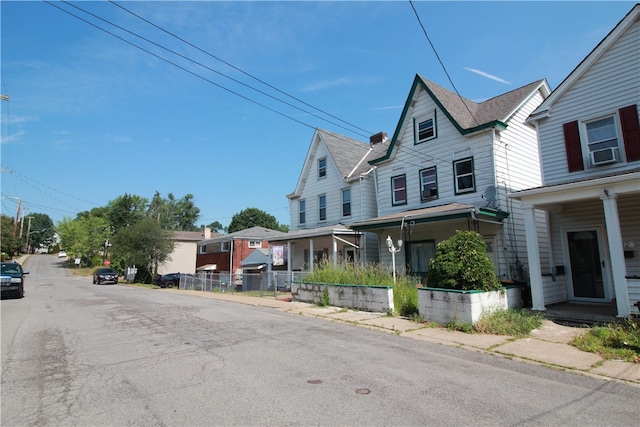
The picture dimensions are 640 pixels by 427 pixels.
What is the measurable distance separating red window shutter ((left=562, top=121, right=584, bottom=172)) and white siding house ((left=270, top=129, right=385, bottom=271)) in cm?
1039

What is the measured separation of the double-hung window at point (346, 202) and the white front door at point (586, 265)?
11.7m

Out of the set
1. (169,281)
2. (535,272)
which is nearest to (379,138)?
(535,272)

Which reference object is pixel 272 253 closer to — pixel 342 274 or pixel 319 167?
pixel 319 167

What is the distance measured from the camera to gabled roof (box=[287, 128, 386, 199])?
73.9ft

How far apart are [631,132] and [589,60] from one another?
2939 mm

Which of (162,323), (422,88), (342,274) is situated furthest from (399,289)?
(422,88)

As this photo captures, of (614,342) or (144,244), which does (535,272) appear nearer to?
(614,342)

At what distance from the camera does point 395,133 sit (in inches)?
731

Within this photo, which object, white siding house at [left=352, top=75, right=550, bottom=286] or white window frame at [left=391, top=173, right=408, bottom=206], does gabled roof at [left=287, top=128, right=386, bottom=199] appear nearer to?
white window frame at [left=391, top=173, right=408, bottom=206]

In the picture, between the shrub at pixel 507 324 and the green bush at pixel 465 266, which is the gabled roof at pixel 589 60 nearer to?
→ the green bush at pixel 465 266

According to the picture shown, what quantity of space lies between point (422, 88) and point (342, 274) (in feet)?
34.3

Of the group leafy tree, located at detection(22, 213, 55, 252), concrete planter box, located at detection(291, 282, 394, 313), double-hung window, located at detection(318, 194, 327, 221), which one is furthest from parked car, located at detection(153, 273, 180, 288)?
leafy tree, located at detection(22, 213, 55, 252)

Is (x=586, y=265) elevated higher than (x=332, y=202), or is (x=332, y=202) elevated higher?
(x=332, y=202)

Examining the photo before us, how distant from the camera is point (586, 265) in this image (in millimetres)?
12344
